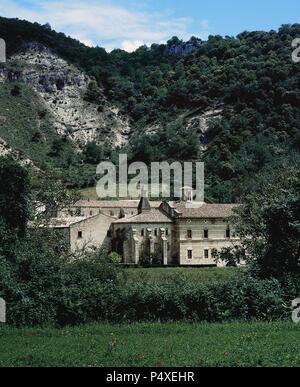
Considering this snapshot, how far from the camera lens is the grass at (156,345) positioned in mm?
19578

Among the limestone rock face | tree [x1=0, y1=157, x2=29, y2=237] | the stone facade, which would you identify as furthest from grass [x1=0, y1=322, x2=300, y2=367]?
the limestone rock face

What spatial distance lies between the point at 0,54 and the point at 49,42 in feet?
455

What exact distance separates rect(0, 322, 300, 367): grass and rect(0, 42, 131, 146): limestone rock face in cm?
13870

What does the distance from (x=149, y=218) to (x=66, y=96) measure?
361 feet

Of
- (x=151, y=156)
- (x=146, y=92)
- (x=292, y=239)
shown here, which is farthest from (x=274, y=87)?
(x=292, y=239)

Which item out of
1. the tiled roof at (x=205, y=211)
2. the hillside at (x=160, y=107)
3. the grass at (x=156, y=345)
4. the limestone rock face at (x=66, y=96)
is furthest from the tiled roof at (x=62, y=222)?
the limestone rock face at (x=66, y=96)

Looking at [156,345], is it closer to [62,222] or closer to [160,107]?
[62,222]

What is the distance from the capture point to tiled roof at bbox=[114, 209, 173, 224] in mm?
76625

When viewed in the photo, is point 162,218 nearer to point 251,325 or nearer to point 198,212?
point 198,212

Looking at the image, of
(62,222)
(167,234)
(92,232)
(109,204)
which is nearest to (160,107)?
(109,204)

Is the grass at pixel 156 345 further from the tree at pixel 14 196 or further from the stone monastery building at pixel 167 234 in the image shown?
the stone monastery building at pixel 167 234

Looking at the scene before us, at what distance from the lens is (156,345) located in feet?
74.2
